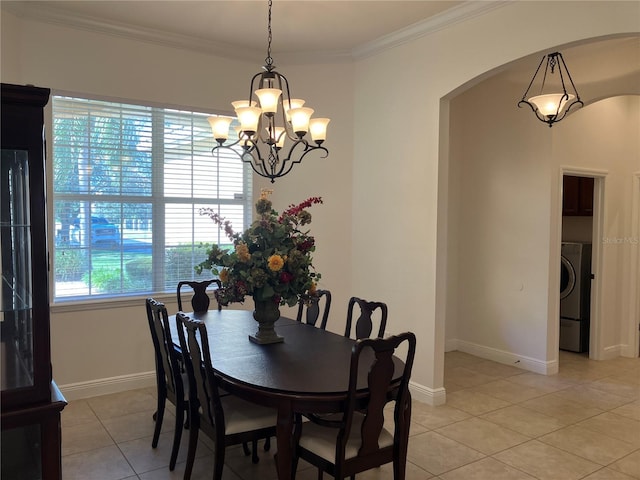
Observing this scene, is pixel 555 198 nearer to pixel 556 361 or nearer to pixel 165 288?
pixel 556 361

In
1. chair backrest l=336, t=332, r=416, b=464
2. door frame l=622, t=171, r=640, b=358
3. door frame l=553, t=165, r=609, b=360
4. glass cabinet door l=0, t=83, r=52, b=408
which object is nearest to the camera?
glass cabinet door l=0, t=83, r=52, b=408

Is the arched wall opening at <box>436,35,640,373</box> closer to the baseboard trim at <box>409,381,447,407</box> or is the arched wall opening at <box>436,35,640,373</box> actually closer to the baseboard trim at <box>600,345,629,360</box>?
the baseboard trim at <box>600,345,629,360</box>

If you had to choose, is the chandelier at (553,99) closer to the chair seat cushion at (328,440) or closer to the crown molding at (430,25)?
the crown molding at (430,25)

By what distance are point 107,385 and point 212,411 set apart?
7.11 ft

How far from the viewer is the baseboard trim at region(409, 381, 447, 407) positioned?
4012 mm

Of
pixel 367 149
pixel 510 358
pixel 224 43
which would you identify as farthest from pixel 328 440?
pixel 224 43

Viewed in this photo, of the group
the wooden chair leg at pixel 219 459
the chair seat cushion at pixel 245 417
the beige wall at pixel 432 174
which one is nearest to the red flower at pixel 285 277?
the chair seat cushion at pixel 245 417

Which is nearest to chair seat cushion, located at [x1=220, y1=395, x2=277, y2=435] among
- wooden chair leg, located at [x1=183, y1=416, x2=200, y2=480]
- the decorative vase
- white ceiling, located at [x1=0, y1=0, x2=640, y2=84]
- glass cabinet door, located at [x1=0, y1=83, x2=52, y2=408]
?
wooden chair leg, located at [x1=183, y1=416, x2=200, y2=480]

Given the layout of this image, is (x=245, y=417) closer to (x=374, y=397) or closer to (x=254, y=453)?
(x=254, y=453)

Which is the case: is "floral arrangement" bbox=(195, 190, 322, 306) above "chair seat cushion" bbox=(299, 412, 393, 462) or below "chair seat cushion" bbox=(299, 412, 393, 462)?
above

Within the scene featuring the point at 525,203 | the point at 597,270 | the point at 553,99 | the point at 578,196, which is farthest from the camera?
the point at 578,196

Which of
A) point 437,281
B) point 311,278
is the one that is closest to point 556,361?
point 437,281

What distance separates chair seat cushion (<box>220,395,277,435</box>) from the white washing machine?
4360mm

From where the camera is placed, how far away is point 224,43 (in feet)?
14.7
